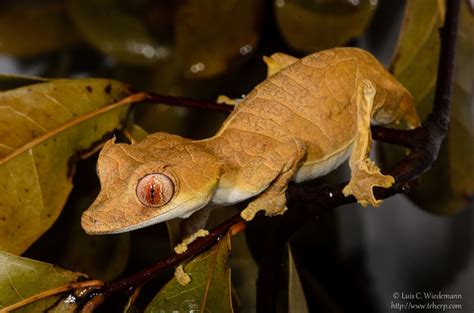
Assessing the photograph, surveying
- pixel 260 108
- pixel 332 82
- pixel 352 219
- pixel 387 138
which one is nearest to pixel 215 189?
pixel 260 108

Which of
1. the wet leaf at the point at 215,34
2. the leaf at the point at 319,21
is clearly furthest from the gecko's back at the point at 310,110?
the wet leaf at the point at 215,34

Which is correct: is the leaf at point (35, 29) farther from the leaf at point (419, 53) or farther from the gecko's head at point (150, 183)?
the gecko's head at point (150, 183)

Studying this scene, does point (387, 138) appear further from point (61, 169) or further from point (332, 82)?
point (61, 169)

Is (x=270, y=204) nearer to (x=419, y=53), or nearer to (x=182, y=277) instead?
(x=182, y=277)

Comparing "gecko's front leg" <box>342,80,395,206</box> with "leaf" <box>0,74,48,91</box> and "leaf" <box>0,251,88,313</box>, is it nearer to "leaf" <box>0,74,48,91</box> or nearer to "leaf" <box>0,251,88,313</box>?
"leaf" <box>0,251,88,313</box>

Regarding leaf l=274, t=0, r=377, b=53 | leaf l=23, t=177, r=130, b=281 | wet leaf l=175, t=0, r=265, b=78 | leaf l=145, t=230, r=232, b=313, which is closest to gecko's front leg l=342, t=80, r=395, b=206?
leaf l=145, t=230, r=232, b=313

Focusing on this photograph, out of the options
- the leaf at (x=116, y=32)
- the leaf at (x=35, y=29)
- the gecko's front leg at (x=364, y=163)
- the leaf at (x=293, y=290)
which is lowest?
the leaf at (x=293, y=290)
